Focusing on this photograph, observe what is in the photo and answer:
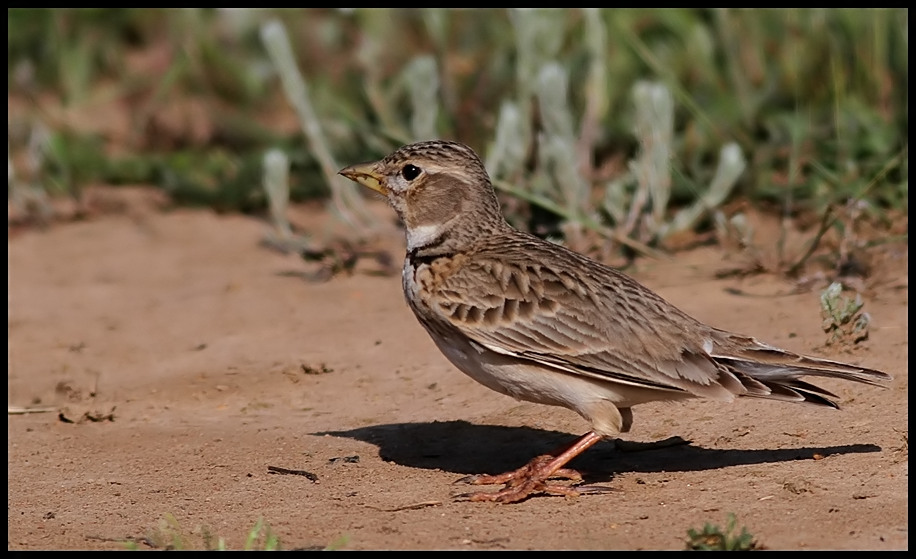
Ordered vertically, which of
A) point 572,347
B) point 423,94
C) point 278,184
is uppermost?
point 423,94

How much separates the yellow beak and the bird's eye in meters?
0.10

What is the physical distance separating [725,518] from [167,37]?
827cm

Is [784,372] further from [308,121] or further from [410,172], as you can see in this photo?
[308,121]

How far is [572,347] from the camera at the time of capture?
5051 millimetres

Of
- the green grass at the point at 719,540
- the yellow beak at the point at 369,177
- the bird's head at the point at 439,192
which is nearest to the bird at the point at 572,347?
the bird's head at the point at 439,192

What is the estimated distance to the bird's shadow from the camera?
5.18 metres

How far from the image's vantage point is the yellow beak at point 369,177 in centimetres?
582

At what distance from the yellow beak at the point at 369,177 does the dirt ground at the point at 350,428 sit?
A: 3.18ft

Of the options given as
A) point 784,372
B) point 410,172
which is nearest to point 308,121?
point 410,172

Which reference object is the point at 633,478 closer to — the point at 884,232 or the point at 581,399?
the point at 581,399

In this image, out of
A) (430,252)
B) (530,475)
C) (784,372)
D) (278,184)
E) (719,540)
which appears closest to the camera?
(719,540)

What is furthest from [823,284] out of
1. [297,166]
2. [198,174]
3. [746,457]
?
[198,174]

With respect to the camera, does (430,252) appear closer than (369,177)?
Yes

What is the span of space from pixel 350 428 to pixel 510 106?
2.63 meters
